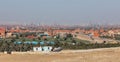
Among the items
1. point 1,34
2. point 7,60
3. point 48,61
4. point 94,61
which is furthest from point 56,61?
point 1,34

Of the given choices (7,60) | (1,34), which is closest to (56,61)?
(7,60)

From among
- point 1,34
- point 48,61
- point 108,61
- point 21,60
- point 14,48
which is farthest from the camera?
point 1,34

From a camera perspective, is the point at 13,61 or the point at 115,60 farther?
the point at 13,61

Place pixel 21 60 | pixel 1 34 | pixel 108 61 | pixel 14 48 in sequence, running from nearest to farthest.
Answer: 1. pixel 108 61
2. pixel 21 60
3. pixel 14 48
4. pixel 1 34

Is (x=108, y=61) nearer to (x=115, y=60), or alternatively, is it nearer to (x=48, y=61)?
(x=115, y=60)

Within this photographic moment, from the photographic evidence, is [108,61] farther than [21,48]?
No

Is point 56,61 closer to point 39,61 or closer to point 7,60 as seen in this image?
point 39,61

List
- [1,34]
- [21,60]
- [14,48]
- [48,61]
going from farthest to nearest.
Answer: [1,34]
[14,48]
[21,60]
[48,61]

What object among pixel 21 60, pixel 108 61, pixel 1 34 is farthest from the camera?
pixel 1 34

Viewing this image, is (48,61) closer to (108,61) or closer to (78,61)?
(78,61)
